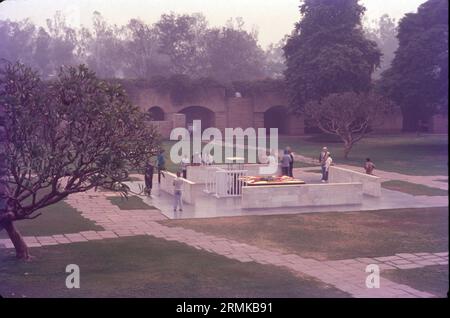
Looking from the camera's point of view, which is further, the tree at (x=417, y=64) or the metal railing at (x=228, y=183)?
the tree at (x=417, y=64)

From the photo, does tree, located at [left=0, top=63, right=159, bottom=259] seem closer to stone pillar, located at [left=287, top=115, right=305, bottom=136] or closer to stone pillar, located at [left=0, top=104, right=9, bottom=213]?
stone pillar, located at [left=0, top=104, right=9, bottom=213]

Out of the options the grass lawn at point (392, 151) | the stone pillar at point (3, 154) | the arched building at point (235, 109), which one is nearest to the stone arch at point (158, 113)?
the arched building at point (235, 109)

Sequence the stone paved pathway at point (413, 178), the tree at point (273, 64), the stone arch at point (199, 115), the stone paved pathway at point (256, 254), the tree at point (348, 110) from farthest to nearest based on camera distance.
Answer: the tree at point (273, 64) → the stone arch at point (199, 115) → the tree at point (348, 110) → the stone paved pathway at point (413, 178) → the stone paved pathway at point (256, 254)

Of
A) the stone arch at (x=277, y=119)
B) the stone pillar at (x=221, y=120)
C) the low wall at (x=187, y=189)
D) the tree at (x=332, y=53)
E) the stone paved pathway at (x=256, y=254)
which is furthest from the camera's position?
the stone arch at (x=277, y=119)

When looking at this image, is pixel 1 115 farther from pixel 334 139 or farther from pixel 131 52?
pixel 131 52

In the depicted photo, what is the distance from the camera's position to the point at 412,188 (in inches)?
635

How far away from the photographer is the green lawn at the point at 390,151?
21.2 meters

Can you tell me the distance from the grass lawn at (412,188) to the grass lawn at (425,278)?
7703mm

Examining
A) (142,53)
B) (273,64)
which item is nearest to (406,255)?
(142,53)

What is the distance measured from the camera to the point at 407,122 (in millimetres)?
38344

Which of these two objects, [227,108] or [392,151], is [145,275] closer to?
[392,151]

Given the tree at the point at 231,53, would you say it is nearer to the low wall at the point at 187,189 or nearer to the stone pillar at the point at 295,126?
the stone pillar at the point at 295,126

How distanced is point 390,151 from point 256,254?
20.3m
